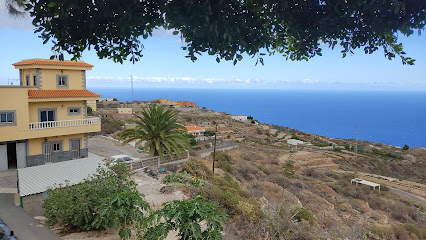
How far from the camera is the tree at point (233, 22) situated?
116 inches

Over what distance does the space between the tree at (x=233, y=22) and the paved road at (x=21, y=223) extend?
7471mm

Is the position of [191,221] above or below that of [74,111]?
below

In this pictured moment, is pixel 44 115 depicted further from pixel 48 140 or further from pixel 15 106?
pixel 15 106

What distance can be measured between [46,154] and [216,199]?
12957mm

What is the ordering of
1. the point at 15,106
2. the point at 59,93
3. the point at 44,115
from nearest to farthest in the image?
the point at 15,106
the point at 44,115
the point at 59,93

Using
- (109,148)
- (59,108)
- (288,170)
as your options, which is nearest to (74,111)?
(59,108)

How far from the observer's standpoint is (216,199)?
506 inches

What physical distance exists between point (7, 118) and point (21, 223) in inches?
369

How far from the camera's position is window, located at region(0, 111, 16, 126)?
17094 millimetres

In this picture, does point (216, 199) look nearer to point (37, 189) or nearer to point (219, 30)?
point (37, 189)

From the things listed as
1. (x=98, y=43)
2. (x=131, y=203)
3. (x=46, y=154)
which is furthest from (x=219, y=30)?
(x=46, y=154)

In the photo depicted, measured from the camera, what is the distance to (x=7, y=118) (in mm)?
17297

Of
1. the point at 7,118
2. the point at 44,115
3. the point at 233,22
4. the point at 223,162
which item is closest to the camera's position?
the point at 233,22

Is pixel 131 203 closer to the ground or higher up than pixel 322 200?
higher up
